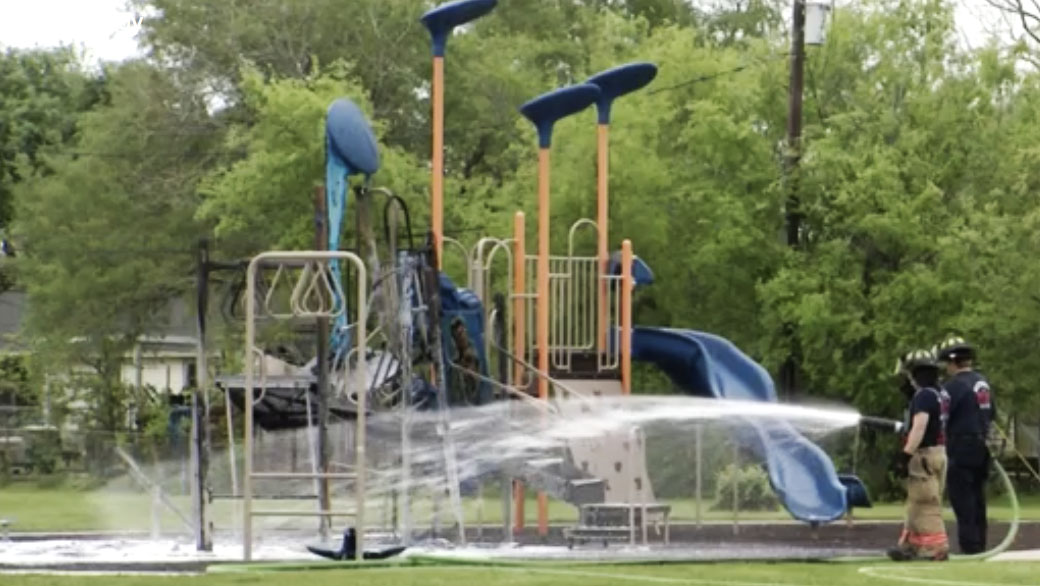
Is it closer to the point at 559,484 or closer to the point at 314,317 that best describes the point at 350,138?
the point at 559,484

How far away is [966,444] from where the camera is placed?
20719 mm

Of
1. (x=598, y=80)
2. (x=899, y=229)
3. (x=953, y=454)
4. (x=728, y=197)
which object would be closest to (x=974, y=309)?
(x=899, y=229)

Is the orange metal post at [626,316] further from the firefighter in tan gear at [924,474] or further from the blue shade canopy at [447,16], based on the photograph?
the firefighter in tan gear at [924,474]

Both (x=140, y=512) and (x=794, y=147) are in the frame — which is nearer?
(x=140, y=512)

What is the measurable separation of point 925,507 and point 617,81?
29.0ft

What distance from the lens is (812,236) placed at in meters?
38.8

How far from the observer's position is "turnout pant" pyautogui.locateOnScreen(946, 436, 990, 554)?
20.6 meters

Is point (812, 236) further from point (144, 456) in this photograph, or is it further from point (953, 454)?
point (953, 454)

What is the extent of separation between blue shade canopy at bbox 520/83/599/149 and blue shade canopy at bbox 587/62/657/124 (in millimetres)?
417

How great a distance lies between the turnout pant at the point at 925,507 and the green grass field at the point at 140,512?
19.5ft

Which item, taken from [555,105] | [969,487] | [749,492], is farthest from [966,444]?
[749,492]

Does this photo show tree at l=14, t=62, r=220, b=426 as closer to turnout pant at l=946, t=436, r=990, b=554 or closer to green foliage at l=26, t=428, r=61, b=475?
green foliage at l=26, t=428, r=61, b=475

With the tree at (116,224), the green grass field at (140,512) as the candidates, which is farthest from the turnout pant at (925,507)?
the tree at (116,224)

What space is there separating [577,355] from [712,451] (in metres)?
5.88
